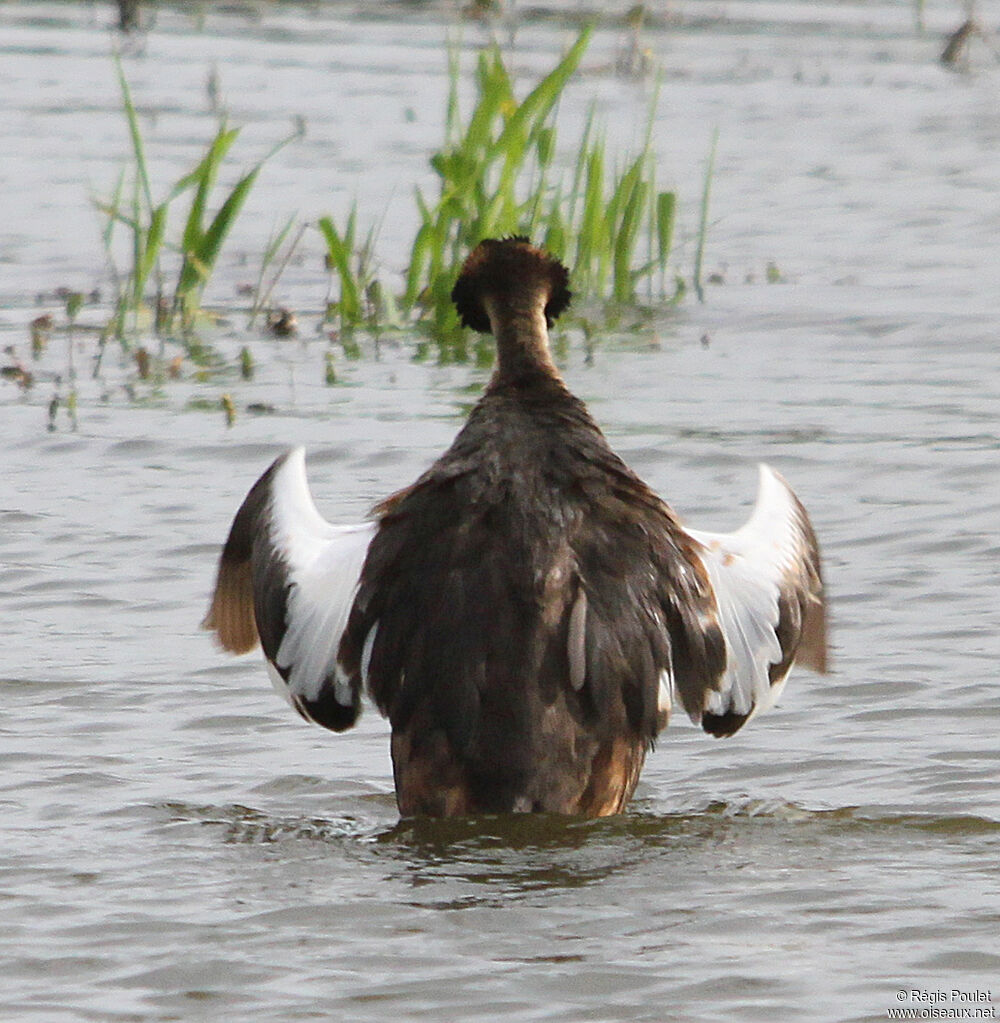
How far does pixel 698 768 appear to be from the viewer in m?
5.46

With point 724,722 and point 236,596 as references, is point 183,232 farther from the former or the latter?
point 724,722

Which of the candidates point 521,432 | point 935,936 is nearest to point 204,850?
point 521,432

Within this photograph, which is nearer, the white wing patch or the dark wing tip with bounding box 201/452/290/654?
the white wing patch

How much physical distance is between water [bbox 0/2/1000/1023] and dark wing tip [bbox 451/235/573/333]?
1139 millimetres

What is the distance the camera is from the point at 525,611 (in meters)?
4.71

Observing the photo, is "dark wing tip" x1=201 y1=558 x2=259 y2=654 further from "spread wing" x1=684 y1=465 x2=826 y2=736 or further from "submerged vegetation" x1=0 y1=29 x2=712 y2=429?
"submerged vegetation" x1=0 y1=29 x2=712 y2=429

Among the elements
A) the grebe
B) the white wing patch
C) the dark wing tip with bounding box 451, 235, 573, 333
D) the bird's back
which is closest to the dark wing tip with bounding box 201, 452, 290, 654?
the grebe

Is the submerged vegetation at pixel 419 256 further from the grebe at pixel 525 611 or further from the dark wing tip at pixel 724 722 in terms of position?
the dark wing tip at pixel 724 722

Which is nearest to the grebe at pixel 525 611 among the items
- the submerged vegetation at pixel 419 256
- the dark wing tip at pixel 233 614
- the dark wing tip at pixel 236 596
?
the dark wing tip at pixel 236 596

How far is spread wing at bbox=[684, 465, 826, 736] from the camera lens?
16.3ft

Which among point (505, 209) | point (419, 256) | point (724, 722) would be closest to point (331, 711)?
point (724, 722)

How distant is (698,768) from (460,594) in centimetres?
101

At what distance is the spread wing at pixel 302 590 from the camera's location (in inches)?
195

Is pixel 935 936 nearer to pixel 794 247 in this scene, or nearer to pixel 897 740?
pixel 897 740
